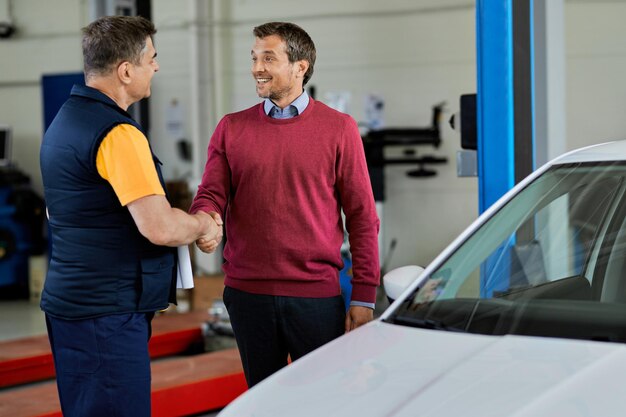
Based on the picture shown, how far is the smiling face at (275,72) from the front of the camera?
9.84ft

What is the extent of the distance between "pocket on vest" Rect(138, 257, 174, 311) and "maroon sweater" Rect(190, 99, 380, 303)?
0.29 meters

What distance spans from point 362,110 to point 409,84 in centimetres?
60

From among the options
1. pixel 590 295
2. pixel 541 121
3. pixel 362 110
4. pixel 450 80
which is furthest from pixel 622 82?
pixel 590 295

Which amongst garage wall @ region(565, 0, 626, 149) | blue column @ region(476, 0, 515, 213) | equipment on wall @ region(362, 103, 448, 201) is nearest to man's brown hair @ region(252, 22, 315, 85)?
blue column @ region(476, 0, 515, 213)

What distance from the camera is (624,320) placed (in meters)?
2.27

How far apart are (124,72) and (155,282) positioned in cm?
59

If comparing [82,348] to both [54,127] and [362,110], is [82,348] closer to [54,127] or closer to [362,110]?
[54,127]

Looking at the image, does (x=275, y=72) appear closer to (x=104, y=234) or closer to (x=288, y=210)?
(x=288, y=210)

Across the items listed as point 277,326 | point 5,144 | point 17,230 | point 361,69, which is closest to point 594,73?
point 361,69

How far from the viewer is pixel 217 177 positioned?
10.1 feet

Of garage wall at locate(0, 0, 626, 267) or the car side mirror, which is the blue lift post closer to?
the car side mirror

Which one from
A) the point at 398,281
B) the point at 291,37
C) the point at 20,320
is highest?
the point at 291,37

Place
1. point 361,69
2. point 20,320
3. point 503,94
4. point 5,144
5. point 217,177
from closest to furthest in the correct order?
point 217,177, point 503,94, point 20,320, point 361,69, point 5,144

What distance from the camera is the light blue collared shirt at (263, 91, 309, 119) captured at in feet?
9.93
